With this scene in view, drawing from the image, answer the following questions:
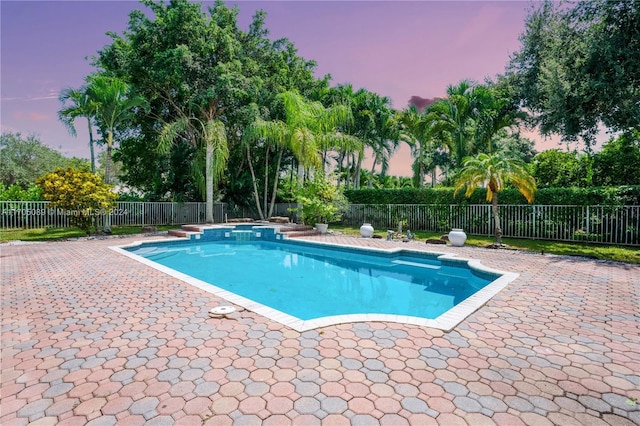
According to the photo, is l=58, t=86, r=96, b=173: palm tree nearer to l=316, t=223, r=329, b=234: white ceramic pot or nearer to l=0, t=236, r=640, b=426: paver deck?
l=316, t=223, r=329, b=234: white ceramic pot

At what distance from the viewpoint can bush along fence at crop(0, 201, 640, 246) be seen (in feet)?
36.4

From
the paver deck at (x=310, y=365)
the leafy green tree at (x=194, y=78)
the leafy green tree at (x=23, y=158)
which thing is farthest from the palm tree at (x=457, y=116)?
the leafy green tree at (x=23, y=158)

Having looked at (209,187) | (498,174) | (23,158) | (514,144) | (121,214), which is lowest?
(121,214)

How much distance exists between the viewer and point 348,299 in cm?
660

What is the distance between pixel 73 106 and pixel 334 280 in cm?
1492

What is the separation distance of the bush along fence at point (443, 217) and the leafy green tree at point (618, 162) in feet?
14.8

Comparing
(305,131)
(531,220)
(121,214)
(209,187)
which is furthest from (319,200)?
(121,214)

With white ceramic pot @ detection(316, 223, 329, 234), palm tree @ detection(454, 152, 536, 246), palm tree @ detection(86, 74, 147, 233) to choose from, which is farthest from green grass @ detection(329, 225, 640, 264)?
palm tree @ detection(86, 74, 147, 233)

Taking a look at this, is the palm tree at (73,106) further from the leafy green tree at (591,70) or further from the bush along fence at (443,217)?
the leafy green tree at (591,70)

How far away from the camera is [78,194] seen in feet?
42.5

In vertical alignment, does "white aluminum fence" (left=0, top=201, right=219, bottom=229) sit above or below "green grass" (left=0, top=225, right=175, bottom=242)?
above

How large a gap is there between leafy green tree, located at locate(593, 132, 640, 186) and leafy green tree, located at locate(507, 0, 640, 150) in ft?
4.91

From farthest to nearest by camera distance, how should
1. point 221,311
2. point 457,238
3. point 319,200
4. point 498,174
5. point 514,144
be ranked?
point 514,144 < point 319,200 < point 457,238 < point 498,174 < point 221,311

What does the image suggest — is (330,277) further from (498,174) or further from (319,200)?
(319,200)
